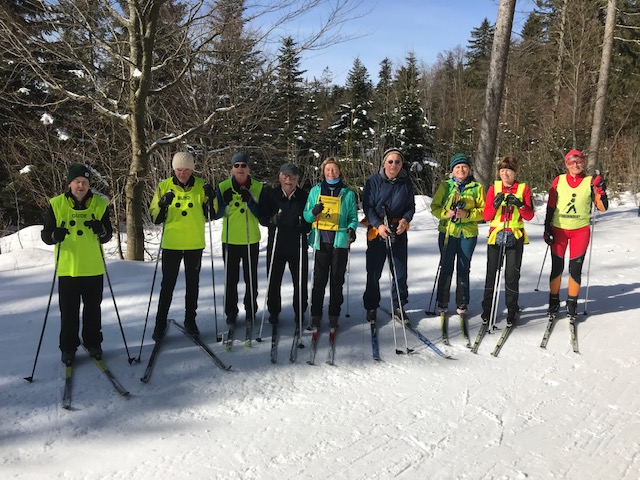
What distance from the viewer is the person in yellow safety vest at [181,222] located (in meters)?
4.12

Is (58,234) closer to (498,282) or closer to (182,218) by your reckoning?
(182,218)

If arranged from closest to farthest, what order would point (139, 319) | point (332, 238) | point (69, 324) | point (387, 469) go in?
point (387, 469), point (69, 324), point (332, 238), point (139, 319)

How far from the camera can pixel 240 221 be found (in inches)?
176

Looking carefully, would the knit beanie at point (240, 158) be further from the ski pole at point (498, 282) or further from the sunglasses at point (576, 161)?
the sunglasses at point (576, 161)

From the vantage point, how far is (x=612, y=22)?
502 inches

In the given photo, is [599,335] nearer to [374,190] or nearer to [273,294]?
[374,190]

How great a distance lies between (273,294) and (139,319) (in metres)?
1.58

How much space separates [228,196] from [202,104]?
10606mm

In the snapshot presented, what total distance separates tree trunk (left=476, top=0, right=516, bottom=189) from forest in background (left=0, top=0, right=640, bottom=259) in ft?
12.4

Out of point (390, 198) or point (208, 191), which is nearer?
point (208, 191)

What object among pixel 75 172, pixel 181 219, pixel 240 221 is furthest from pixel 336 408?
pixel 75 172

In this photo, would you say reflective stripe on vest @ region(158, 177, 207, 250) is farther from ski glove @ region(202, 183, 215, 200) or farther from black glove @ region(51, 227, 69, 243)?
black glove @ region(51, 227, 69, 243)

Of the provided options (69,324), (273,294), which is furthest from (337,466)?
(69,324)

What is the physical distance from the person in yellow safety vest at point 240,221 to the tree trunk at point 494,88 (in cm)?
613
